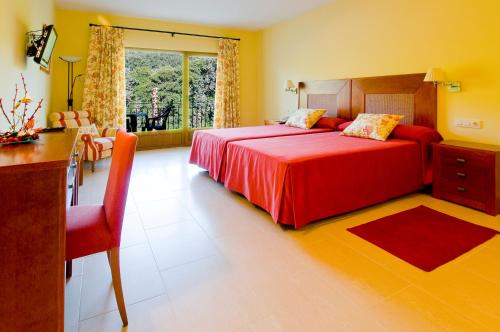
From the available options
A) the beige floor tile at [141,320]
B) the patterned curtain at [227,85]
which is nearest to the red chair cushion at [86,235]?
the beige floor tile at [141,320]

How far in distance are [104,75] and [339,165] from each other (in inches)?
187

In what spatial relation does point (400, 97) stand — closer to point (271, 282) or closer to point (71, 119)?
point (271, 282)

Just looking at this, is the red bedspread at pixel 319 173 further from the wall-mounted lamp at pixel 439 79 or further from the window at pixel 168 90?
the window at pixel 168 90

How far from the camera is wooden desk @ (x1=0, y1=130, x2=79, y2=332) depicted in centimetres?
109

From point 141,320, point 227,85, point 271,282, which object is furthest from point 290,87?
point 141,320

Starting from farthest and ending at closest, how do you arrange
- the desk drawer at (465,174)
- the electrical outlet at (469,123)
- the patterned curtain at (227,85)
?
1. the patterned curtain at (227,85)
2. the electrical outlet at (469,123)
3. the desk drawer at (465,174)

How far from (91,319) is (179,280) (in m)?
0.52

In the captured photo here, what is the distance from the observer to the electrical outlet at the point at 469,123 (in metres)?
3.28

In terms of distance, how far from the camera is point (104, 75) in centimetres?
557

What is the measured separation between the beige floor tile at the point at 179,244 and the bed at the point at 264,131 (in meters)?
1.20

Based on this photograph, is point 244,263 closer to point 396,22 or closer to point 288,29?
point 396,22

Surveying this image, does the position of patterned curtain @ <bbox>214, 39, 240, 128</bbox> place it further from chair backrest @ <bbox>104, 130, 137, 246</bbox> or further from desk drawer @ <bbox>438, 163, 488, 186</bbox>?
chair backrest @ <bbox>104, 130, 137, 246</bbox>

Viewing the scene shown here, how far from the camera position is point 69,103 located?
538 cm

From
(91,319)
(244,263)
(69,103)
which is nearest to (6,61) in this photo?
(91,319)
